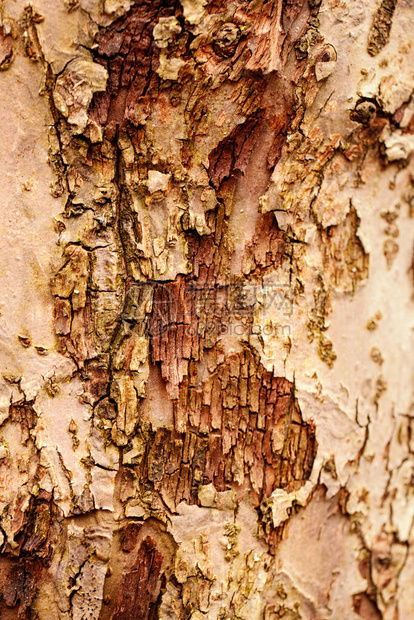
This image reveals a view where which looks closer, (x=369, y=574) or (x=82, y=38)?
(x=82, y=38)

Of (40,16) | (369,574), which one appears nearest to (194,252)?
(40,16)

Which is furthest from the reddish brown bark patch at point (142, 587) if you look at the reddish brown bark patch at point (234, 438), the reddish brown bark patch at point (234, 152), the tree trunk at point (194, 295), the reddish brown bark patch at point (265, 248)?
the reddish brown bark patch at point (234, 152)

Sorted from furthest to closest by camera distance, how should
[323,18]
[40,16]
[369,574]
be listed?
[369,574]
[323,18]
[40,16]

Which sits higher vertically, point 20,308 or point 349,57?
point 349,57

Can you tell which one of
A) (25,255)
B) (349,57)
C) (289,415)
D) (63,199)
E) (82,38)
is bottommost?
(289,415)

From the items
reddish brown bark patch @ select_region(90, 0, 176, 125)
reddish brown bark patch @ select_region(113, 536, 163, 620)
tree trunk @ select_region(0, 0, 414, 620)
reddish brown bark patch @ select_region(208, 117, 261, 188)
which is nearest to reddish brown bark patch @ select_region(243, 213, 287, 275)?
tree trunk @ select_region(0, 0, 414, 620)

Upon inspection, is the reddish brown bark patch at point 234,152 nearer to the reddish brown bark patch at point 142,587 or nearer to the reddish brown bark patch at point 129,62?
the reddish brown bark patch at point 129,62

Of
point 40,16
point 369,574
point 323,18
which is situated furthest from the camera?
point 369,574

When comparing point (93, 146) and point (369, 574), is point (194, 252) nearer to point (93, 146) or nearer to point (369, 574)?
point (93, 146)
